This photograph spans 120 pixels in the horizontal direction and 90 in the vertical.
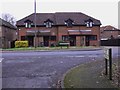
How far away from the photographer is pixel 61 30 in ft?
201

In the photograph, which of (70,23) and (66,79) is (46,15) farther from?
(66,79)

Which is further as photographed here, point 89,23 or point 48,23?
point 89,23

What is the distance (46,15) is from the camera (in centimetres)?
6444

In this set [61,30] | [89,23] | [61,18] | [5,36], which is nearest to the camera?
[5,36]

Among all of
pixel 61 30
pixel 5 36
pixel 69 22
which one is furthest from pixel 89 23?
pixel 5 36

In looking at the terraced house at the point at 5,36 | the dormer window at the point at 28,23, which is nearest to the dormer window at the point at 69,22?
the dormer window at the point at 28,23

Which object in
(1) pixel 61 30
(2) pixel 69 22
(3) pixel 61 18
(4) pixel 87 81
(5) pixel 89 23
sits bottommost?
(4) pixel 87 81

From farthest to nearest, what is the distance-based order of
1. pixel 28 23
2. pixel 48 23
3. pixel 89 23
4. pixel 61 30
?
pixel 89 23 < pixel 48 23 < pixel 28 23 < pixel 61 30

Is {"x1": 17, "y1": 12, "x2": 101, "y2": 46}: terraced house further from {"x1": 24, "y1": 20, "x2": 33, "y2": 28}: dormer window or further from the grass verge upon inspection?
the grass verge

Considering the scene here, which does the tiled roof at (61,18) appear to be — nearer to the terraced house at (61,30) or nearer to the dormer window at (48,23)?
the terraced house at (61,30)

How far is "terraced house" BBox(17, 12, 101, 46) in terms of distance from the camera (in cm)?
6075

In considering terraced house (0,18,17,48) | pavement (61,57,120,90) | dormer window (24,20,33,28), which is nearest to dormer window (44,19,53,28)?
dormer window (24,20,33,28)

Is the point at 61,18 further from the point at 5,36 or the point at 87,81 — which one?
the point at 87,81

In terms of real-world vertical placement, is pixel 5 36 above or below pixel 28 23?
below
